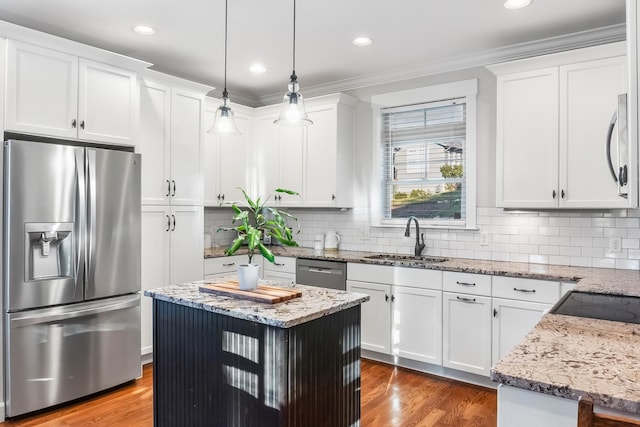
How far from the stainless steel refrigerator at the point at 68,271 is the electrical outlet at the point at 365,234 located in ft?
6.99

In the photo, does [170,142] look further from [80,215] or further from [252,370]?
[252,370]

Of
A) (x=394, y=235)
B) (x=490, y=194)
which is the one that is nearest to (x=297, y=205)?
(x=394, y=235)

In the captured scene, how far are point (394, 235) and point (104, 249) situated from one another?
8.25 ft

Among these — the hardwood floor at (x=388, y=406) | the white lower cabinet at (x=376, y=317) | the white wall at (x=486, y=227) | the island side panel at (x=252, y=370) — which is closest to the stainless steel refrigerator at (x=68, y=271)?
the hardwood floor at (x=388, y=406)

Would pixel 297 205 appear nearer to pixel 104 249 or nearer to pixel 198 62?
pixel 198 62

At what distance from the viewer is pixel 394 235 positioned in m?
4.29

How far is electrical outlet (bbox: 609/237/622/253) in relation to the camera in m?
3.21

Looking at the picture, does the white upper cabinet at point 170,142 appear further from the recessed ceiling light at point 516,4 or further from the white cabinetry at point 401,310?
the recessed ceiling light at point 516,4

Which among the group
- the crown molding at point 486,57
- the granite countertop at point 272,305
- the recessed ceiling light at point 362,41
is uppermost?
the recessed ceiling light at point 362,41

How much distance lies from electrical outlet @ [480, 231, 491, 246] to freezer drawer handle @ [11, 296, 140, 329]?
283cm

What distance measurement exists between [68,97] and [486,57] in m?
3.21

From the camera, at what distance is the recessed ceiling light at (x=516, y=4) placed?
276 cm

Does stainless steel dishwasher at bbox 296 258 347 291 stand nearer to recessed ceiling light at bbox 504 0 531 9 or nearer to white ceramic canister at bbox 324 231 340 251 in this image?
white ceramic canister at bbox 324 231 340 251

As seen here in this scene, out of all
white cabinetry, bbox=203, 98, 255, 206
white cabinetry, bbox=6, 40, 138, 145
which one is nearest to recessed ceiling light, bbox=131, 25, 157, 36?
white cabinetry, bbox=6, 40, 138, 145
